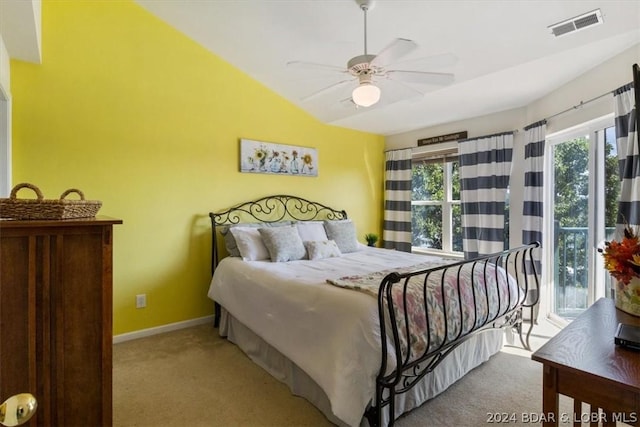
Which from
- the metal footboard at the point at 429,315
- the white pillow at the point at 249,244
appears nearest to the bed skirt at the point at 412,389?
the metal footboard at the point at 429,315

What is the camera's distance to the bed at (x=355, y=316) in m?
1.58

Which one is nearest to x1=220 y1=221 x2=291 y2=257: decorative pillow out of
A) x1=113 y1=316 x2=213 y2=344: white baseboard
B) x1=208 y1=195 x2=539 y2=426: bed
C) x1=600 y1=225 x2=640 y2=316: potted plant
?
x1=208 y1=195 x2=539 y2=426: bed

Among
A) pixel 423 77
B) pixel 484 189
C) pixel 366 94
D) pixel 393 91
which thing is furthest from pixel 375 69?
pixel 484 189

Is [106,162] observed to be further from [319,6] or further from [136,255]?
[319,6]

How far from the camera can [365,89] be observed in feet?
6.78

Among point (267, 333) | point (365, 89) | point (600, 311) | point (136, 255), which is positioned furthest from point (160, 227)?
point (600, 311)

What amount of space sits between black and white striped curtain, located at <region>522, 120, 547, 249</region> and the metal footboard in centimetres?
104

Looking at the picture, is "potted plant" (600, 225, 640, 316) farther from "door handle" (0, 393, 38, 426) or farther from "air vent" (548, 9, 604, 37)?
"door handle" (0, 393, 38, 426)

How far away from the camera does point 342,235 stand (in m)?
3.72

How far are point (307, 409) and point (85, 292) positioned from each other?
1.46m

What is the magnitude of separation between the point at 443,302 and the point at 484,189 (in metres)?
2.39

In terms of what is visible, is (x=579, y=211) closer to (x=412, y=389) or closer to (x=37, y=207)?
(x=412, y=389)

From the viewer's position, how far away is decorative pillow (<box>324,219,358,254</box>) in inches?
144

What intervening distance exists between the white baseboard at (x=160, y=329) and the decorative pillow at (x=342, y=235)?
1.59 meters
